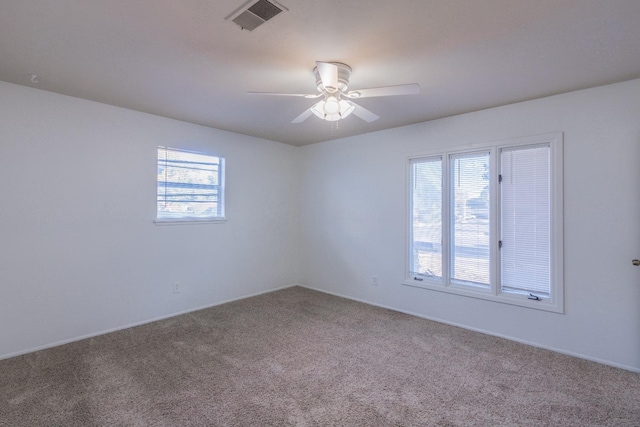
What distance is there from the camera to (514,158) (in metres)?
3.21

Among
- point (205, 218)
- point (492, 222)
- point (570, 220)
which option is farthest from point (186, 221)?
point (570, 220)

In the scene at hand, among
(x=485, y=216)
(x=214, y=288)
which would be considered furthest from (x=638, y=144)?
(x=214, y=288)

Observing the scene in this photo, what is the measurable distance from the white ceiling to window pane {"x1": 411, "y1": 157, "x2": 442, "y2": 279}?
3.13 feet

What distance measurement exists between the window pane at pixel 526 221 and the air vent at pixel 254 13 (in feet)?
9.03

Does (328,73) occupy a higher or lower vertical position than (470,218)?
higher

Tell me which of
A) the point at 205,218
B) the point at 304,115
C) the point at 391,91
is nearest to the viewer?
the point at 391,91

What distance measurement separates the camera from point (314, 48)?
2.08 meters

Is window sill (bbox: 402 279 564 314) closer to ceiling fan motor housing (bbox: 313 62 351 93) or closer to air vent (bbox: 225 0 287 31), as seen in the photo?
ceiling fan motor housing (bbox: 313 62 351 93)

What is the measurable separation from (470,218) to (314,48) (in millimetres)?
2562

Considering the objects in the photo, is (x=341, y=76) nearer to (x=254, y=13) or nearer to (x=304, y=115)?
(x=304, y=115)

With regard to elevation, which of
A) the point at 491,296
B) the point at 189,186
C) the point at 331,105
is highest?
the point at 331,105

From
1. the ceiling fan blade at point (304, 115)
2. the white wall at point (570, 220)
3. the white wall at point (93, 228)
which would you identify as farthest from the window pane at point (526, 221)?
the white wall at point (93, 228)

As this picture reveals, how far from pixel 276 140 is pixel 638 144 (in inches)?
162

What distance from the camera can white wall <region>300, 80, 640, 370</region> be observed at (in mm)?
2613
